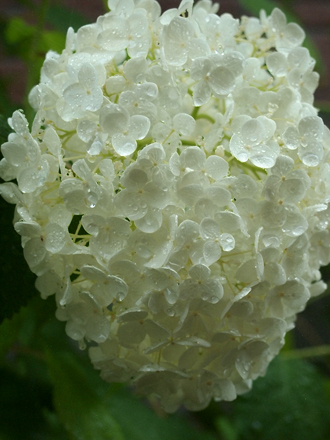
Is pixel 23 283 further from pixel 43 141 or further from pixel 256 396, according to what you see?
pixel 256 396

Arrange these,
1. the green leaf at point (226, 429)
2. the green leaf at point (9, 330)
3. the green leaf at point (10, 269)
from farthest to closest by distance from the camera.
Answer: the green leaf at point (226, 429) → the green leaf at point (9, 330) → the green leaf at point (10, 269)

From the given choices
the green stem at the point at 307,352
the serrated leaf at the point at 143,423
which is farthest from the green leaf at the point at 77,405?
the green stem at the point at 307,352

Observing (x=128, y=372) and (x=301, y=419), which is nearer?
(x=128, y=372)

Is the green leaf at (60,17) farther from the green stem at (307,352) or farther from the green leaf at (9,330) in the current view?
the green stem at (307,352)

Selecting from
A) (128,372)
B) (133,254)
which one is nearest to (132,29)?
(133,254)

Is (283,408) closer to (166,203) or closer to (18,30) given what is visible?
(166,203)
